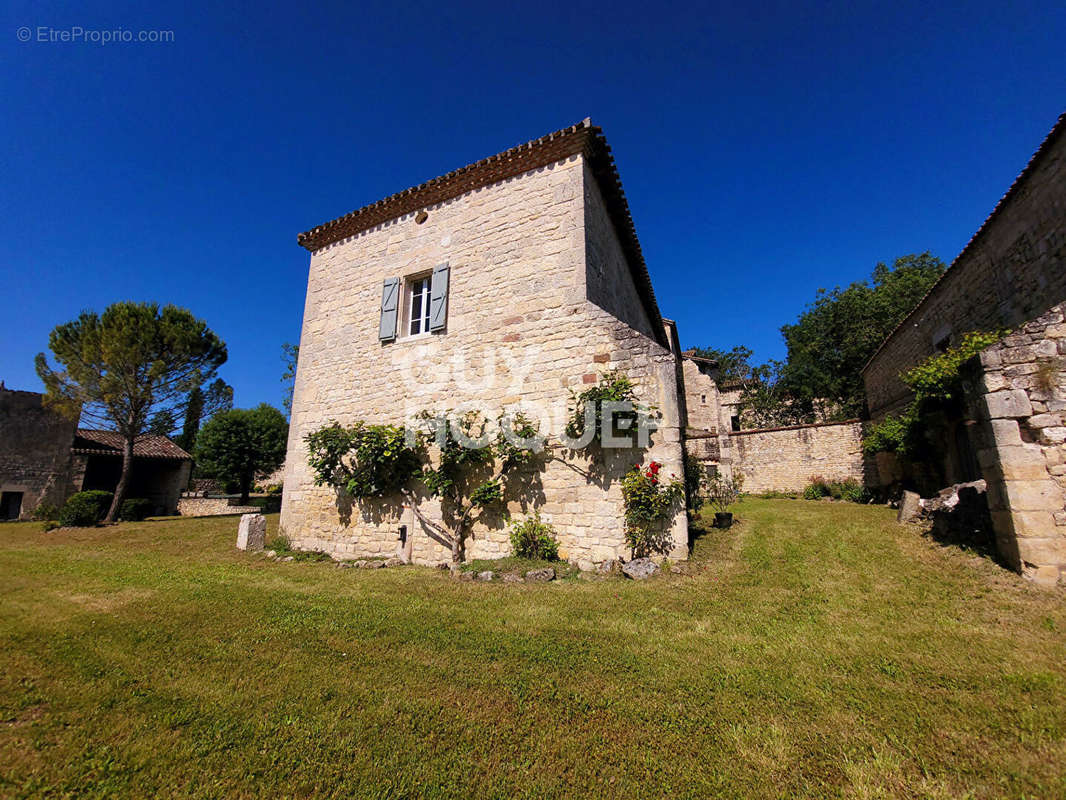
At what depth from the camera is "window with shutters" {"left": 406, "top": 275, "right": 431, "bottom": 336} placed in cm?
855

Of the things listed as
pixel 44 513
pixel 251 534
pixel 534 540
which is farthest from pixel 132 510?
pixel 534 540

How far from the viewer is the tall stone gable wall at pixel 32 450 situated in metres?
15.2

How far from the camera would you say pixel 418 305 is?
29.1 ft

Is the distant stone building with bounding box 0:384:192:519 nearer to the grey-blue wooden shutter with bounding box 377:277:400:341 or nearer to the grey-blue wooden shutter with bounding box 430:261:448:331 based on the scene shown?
the grey-blue wooden shutter with bounding box 377:277:400:341

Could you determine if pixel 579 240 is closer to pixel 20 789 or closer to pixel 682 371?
pixel 20 789

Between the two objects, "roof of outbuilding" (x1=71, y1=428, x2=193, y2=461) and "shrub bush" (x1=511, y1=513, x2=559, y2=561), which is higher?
"roof of outbuilding" (x1=71, y1=428, x2=193, y2=461)

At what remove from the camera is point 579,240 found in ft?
23.4

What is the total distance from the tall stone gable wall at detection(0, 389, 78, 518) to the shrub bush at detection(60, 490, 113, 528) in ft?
10.6

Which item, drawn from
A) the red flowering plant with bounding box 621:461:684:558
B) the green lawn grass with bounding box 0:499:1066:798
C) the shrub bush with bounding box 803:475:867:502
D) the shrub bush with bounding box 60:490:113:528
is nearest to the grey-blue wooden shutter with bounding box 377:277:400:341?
the green lawn grass with bounding box 0:499:1066:798

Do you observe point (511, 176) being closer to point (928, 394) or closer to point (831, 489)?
point (928, 394)

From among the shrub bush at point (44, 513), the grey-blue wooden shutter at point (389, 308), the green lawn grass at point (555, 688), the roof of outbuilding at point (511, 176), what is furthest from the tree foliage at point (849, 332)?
the shrub bush at point (44, 513)

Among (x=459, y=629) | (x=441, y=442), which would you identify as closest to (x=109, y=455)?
(x=441, y=442)

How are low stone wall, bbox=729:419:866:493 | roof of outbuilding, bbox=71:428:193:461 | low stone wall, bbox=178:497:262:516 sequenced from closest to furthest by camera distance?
low stone wall, bbox=729:419:866:493 < roof of outbuilding, bbox=71:428:193:461 < low stone wall, bbox=178:497:262:516

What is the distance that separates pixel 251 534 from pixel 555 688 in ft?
27.9
